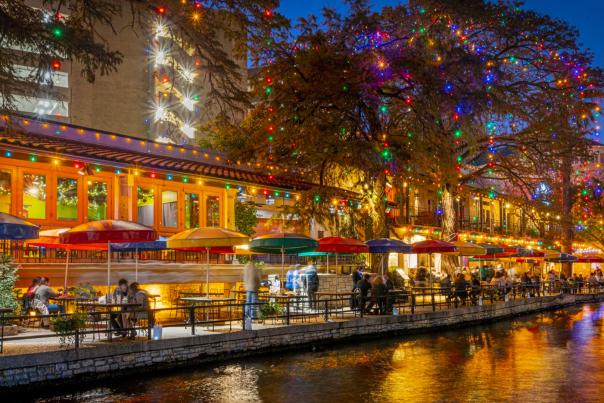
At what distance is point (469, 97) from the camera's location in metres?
24.2

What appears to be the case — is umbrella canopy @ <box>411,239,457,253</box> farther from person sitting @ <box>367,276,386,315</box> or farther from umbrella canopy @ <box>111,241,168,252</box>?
umbrella canopy @ <box>111,241,168,252</box>

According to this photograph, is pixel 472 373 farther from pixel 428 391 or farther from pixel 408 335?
pixel 408 335

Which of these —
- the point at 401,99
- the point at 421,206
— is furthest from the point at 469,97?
the point at 421,206

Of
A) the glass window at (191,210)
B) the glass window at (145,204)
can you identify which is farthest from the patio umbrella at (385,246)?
the glass window at (145,204)

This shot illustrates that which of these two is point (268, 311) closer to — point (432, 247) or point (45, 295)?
point (45, 295)

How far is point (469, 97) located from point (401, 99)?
9.03 ft

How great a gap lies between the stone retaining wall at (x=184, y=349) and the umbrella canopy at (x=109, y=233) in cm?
246

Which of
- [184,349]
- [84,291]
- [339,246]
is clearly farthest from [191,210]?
[184,349]

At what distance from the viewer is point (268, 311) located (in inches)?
767

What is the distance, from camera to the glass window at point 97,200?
71.1 feet

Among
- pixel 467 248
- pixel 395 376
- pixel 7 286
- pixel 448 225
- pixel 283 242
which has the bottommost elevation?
pixel 395 376

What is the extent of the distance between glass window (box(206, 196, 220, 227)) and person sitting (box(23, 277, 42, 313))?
9.33 metres

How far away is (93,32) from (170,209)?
34.3 ft

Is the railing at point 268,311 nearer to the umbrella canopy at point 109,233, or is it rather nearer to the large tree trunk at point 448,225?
the umbrella canopy at point 109,233
